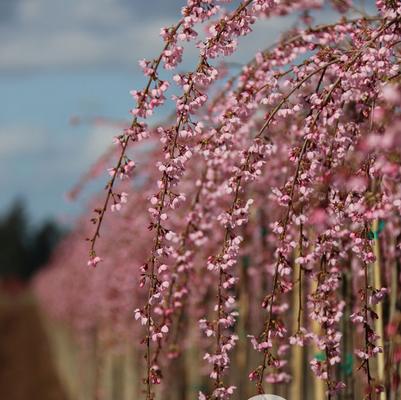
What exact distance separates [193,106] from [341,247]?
1.15m

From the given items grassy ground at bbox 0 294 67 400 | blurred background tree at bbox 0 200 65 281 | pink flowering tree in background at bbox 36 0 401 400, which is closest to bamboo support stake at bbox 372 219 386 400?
pink flowering tree in background at bbox 36 0 401 400

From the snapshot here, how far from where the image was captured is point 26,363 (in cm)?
2403

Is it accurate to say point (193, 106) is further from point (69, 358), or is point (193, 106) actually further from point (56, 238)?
point (56, 238)

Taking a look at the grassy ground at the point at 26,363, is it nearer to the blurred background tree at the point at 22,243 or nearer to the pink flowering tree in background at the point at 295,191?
the pink flowering tree in background at the point at 295,191

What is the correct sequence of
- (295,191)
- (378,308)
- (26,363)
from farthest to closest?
(26,363), (378,308), (295,191)

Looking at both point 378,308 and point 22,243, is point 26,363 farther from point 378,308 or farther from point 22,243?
point 22,243

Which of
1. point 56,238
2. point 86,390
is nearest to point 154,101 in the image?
point 86,390

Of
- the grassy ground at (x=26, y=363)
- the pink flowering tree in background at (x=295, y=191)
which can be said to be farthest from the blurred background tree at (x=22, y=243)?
the pink flowering tree in background at (x=295, y=191)

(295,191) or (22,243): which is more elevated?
(22,243)

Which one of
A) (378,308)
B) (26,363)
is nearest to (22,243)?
(26,363)

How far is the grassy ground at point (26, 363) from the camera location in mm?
18234

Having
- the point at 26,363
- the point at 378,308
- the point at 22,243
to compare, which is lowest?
the point at 378,308

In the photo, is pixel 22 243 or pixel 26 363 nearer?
pixel 26 363

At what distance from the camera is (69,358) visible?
18.4m
